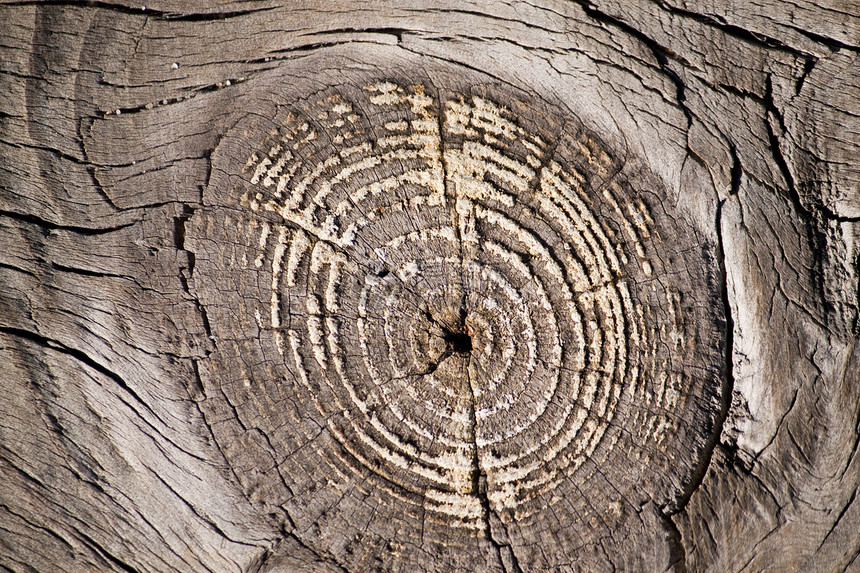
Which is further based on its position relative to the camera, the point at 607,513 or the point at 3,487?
the point at 3,487

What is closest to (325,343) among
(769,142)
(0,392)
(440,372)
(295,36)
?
(440,372)

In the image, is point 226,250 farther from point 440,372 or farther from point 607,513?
point 607,513

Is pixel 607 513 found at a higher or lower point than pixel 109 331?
lower

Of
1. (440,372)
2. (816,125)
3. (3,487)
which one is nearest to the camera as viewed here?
(816,125)

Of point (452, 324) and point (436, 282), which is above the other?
point (436, 282)
